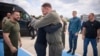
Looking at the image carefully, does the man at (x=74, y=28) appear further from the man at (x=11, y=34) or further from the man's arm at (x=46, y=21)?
the man's arm at (x=46, y=21)

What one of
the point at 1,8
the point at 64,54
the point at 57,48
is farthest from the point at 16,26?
the point at 1,8

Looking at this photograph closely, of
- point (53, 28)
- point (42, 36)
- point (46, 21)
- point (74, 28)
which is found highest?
point (46, 21)

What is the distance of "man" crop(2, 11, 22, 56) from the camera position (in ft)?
11.2

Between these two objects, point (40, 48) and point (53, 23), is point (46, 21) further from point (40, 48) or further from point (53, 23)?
point (40, 48)

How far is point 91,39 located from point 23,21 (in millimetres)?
4240

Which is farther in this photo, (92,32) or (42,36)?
(92,32)

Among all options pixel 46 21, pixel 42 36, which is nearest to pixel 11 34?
pixel 42 36

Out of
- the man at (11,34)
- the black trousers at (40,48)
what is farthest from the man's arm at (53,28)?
the man at (11,34)

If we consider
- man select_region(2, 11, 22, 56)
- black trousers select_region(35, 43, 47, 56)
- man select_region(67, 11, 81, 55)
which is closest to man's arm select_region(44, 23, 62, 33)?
black trousers select_region(35, 43, 47, 56)

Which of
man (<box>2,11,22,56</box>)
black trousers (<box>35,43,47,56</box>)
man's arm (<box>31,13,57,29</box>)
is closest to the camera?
man's arm (<box>31,13,57,29</box>)

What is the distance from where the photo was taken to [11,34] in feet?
11.9

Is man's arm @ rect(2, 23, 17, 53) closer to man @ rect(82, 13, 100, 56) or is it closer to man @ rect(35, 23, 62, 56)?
man @ rect(35, 23, 62, 56)

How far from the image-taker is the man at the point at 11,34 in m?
3.42

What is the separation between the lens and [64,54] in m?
6.04
